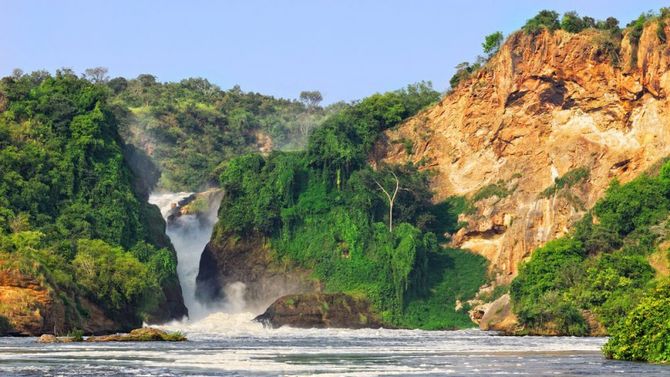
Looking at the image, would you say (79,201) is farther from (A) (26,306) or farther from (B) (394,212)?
(A) (26,306)

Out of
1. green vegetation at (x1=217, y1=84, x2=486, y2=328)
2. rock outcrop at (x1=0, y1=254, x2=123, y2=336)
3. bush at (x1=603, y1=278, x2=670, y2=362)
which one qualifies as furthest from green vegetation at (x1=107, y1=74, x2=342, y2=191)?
bush at (x1=603, y1=278, x2=670, y2=362)

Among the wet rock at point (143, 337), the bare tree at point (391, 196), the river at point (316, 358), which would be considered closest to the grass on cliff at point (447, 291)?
the bare tree at point (391, 196)

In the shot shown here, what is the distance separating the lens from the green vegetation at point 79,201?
9212cm

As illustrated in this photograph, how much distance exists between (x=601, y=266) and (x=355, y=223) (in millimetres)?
32385

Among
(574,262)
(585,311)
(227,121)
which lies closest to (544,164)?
(574,262)

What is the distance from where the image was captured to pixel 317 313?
10462cm

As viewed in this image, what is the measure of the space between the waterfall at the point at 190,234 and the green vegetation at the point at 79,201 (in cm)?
491

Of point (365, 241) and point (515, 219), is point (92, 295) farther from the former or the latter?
point (515, 219)

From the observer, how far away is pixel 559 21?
119250mm

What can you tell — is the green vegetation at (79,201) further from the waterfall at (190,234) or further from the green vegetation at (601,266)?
the green vegetation at (601,266)

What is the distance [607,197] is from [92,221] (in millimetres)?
42555

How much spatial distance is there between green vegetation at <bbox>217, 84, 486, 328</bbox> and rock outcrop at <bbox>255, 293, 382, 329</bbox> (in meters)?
3.46

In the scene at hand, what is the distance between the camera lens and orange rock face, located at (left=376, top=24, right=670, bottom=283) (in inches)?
4321

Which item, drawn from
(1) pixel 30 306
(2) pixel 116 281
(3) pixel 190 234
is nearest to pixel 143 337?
(1) pixel 30 306
